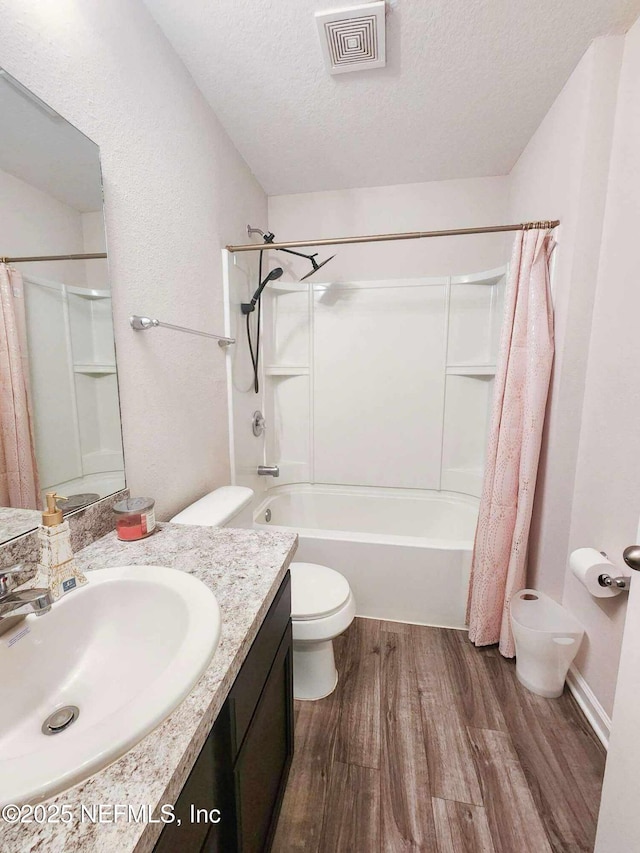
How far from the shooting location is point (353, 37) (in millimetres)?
1306

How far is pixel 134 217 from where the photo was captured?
3.82 ft

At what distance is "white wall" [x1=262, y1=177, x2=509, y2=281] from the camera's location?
2.27 m

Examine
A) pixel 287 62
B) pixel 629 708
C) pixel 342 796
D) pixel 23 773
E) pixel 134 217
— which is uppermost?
pixel 287 62

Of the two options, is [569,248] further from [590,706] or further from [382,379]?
[590,706]

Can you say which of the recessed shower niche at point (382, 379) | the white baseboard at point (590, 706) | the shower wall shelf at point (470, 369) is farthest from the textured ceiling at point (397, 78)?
the white baseboard at point (590, 706)

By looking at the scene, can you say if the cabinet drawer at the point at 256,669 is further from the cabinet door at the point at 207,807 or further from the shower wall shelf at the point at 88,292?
the shower wall shelf at the point at 88,292

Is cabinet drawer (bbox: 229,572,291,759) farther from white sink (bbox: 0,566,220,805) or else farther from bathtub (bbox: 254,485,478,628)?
bathtub (bbox: 254,485,478,628)

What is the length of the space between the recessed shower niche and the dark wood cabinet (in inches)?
65.3

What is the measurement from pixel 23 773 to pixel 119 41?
1699 millimetres

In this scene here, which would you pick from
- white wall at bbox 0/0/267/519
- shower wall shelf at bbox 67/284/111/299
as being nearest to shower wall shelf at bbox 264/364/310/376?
white wall at bbox 0/0/267/519

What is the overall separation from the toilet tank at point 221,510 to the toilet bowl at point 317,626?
37 centimetres

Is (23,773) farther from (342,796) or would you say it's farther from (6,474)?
(342,796)

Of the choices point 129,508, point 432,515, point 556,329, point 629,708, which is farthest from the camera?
point 432,515

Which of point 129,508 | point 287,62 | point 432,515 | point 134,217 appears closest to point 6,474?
point 129,508
